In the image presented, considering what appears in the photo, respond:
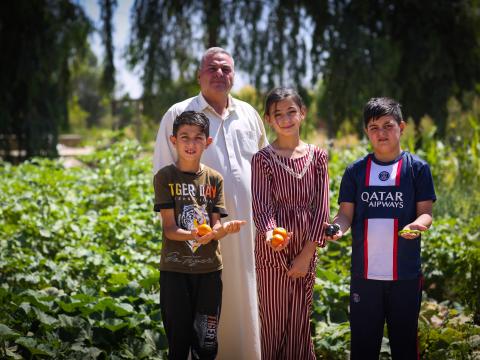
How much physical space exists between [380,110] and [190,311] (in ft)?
3.97

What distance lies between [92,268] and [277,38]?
762 cm

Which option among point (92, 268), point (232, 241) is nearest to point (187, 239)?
point (232, 241)

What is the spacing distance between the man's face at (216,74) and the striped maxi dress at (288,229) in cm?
49

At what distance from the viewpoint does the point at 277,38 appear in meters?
11.1

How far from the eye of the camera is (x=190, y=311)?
2754 millimetres

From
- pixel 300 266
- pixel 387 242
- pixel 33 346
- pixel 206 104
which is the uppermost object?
pixel 206 104

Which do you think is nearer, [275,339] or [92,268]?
[275,339]

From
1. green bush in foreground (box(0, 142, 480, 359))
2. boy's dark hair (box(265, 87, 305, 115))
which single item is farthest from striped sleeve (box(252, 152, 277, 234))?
green bush in foreground (box(0, 142, 480, 359))

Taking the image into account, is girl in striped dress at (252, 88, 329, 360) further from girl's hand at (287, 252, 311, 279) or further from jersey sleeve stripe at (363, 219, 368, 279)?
jersey sleeve stripe at (363, 219, 368, 279)

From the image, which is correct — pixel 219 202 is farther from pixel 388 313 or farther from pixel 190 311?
pixel 388 313

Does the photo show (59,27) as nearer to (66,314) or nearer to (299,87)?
(299,87)

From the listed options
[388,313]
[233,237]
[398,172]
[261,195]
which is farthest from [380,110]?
[233,237]

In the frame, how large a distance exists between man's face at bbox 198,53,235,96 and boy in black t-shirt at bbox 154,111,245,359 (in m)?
0.42

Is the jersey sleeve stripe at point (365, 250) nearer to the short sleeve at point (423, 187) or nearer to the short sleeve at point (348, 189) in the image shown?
the short sleeve at point (348, 189)
